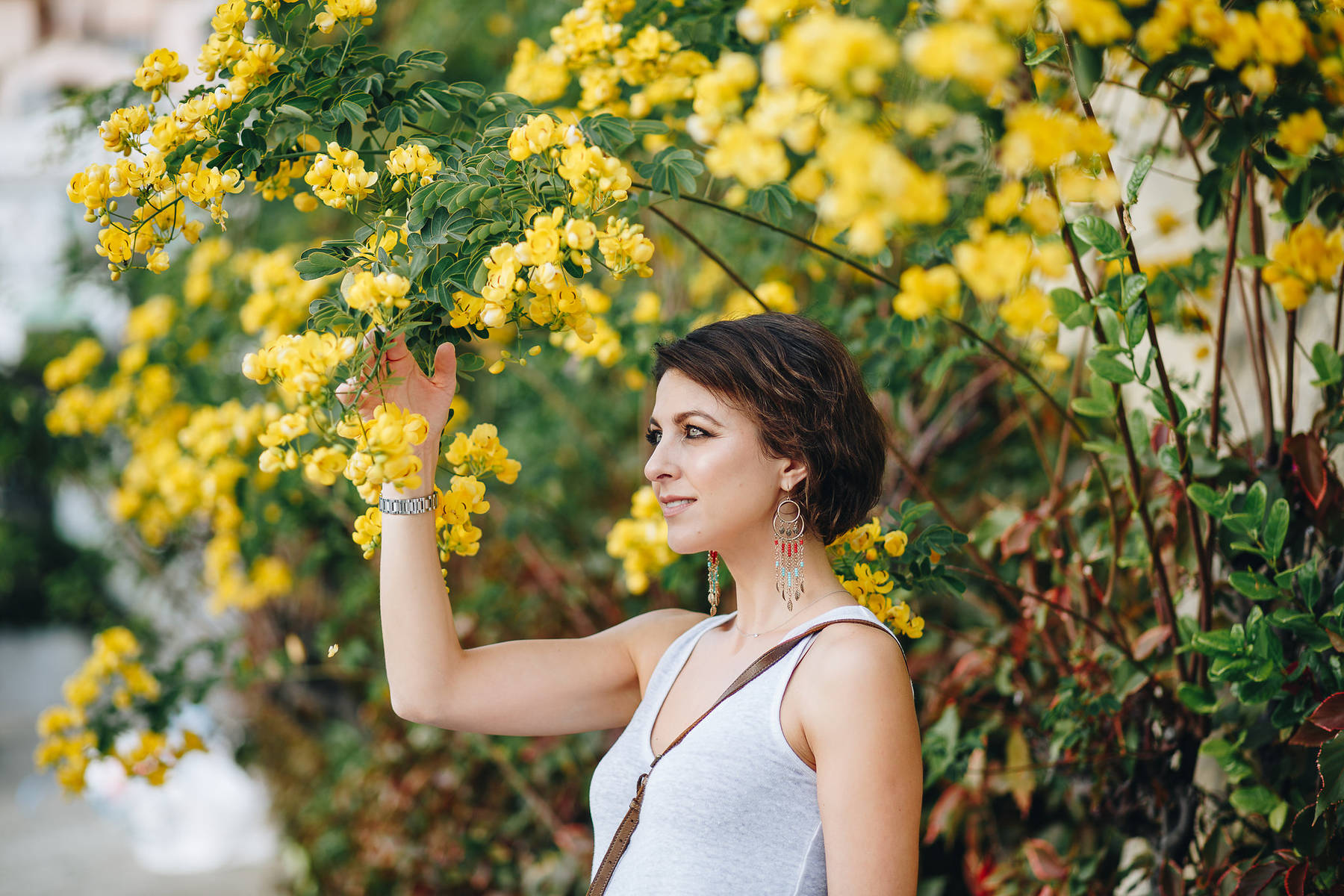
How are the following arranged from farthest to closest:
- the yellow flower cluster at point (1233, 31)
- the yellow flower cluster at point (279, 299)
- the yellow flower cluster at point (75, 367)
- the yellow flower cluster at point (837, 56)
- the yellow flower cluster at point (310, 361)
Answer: the yellow flower cluster at point (75, 367) → the yellow flower cluster at point (279, 299) → the yellow flower cluster at point (310, 361) → the yellow flower cluster at point (1233, 31) → the yellow flower cluster at point (837, 56)

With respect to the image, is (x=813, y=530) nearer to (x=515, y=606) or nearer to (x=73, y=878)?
(x=515, y=606)

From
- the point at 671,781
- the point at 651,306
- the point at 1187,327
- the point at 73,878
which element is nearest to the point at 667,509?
the point at 671,781

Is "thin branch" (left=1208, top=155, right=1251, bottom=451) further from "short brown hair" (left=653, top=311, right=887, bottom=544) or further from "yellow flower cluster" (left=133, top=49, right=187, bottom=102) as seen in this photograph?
"yellow flower cluster" (left=133, top=49, right=187, bottom=102)

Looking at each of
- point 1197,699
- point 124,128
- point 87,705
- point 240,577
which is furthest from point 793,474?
point 240,577

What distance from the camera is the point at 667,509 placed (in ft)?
4.27

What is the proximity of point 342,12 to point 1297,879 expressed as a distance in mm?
1545

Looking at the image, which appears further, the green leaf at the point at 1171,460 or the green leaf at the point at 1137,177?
the green leaf at the point at 1171,460

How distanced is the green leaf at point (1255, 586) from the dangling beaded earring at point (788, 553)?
55 cm

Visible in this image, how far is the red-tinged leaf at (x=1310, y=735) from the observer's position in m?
1.23

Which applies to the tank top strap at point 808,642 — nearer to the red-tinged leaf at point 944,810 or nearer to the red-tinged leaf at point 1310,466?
the red-tinged leaf at point 1310,466

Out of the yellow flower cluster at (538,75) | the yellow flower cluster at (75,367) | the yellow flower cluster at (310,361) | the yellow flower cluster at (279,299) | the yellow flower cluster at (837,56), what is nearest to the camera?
the yellow flower cluster at (837,56)

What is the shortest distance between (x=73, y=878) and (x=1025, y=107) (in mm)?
4146

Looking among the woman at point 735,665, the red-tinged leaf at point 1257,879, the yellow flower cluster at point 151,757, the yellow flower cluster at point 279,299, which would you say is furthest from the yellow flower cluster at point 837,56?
the yellow flower cluster at point 151,757

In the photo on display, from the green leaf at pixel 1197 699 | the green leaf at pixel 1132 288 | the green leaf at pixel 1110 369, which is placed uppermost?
the green leaf at pixel 1132 288
